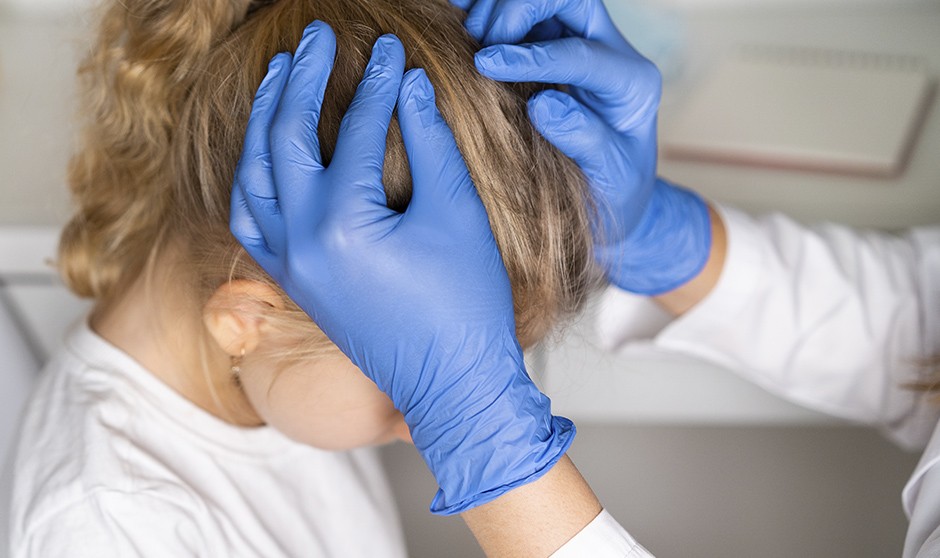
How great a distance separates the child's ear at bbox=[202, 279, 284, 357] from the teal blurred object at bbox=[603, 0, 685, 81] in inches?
32.6

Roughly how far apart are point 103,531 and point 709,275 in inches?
29.7

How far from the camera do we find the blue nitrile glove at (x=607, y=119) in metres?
0.72

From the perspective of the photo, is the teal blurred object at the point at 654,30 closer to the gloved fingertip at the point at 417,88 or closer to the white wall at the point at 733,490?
the white wall at the point at 733,490

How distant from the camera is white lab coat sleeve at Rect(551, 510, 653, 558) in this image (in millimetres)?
699

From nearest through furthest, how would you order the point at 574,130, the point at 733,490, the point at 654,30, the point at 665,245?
the point at 574,130 → the point at 665,245 → the point at 654,30 → the point at 733,490

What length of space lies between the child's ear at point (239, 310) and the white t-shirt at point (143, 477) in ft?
0.50

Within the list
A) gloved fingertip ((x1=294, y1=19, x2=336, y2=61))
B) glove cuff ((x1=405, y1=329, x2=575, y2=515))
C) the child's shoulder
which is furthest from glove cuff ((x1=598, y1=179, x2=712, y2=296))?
the child's shoulder

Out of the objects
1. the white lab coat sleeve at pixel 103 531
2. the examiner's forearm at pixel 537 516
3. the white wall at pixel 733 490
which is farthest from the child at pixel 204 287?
the white wall at pixel 733 490

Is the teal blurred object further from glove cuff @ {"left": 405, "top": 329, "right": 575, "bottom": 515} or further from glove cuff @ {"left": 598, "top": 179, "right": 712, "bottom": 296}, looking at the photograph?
glove cuff @ {"left": 405, "top": 329, "right": 575, "bottom": 515}

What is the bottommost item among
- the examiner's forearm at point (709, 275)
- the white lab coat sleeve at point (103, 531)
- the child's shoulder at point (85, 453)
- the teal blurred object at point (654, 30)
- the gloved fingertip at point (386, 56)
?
the white lab coat sleeve at point (103, 531)

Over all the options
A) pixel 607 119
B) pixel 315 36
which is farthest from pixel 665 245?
pixel 315 36

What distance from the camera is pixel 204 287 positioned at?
2.64ft

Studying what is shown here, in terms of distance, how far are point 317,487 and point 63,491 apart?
0.35 metres

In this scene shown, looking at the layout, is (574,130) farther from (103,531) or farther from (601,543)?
(103,531)
